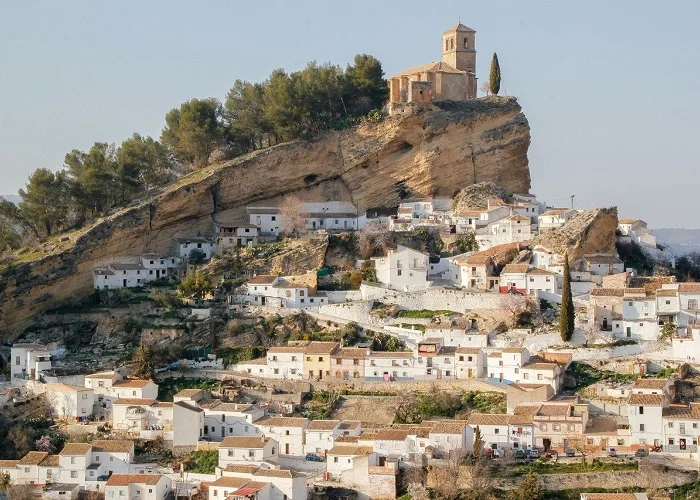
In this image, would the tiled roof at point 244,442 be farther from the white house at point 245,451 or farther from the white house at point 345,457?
the white house at point 345,457

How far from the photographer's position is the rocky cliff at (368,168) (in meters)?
60.8

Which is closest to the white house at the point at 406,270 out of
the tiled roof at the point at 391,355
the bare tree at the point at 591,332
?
the tiled roof at the point at 391,355

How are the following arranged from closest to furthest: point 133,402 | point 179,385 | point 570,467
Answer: point 570,467, point 133,402, point 179,385

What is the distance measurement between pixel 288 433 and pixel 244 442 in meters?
1.68

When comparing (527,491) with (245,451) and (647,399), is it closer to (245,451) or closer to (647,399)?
(647,399)

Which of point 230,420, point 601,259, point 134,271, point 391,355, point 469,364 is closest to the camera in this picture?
point 230,420

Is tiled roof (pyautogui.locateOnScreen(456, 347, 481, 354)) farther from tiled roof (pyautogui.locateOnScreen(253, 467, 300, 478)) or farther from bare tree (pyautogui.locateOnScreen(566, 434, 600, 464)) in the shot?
tiled roof (pyautogui.locateOnScreen(253, 467, 300, 478))

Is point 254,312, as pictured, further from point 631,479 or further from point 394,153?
point 631,479

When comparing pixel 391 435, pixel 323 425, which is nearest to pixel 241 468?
pixel 323 425

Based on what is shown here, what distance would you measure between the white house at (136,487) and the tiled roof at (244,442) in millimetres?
2345

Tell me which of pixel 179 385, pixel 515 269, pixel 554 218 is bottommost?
pixel 179 385

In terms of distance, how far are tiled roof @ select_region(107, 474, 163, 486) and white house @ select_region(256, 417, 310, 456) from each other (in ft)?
13.3

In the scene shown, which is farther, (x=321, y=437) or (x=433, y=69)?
(x=433, y=69)

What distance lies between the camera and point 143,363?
5169cm
